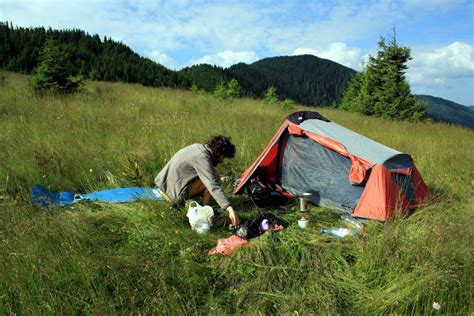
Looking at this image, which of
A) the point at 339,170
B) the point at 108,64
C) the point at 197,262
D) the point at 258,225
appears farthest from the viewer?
the point at 108,64

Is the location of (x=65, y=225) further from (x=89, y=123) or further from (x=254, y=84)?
(x=254, y=84)

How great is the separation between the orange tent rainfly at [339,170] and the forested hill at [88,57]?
2242cm

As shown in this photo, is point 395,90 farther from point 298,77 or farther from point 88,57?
point 298,77

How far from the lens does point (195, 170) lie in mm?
4633

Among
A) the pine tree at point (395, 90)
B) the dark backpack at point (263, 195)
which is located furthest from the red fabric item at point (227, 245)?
the pine tree at point (395, 90)

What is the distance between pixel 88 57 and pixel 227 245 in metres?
44.2

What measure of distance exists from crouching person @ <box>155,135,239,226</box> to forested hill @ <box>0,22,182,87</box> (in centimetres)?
2311

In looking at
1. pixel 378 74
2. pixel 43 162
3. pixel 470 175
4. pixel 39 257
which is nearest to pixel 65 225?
pixel 39 257

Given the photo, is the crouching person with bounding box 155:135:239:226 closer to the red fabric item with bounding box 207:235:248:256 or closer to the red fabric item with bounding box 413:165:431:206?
the red fabric item with bounding box 207:235:248:256

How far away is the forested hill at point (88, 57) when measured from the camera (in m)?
32.6

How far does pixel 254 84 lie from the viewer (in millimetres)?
98062

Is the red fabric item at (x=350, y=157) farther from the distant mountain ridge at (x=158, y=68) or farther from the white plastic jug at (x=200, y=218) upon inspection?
the distant mountain ridge at (x=158, y=68)

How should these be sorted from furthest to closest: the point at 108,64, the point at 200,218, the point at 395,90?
1. the point at 108,64
2. the point at 395,90
3. the point at 200,218

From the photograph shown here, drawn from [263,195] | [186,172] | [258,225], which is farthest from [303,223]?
[186,172]
